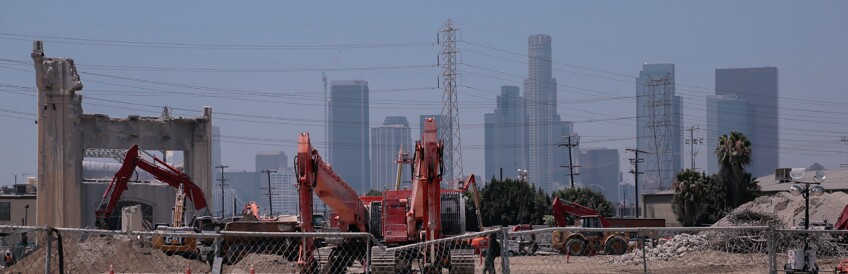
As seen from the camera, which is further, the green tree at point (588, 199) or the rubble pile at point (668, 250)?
the green tree at point (588, 199)

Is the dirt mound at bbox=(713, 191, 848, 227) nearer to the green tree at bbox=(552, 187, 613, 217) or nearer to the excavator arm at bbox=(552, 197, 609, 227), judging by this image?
the excavator arm at bbox=(552, 197, 609, 227)

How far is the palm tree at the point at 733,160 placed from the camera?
7112 cm

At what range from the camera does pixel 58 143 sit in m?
48.4

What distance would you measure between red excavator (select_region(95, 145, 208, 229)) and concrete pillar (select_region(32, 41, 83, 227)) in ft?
9.57

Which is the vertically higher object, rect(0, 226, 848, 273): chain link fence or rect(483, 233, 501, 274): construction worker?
rect(483, 233, 501, 274): construction worker

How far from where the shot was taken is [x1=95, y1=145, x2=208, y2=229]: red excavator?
44.3 meters

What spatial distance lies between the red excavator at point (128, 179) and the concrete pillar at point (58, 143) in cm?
292

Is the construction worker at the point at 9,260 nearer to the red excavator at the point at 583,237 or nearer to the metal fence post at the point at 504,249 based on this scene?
the metal fence post at the point at 504,249

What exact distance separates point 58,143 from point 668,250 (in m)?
24.5

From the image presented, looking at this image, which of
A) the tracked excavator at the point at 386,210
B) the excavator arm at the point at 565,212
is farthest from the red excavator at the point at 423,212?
the excavator arm at the point at 565,212

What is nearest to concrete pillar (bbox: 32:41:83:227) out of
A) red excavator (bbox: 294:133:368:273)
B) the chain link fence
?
the chain link fence

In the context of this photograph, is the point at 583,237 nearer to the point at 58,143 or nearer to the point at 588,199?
the point at 58,143

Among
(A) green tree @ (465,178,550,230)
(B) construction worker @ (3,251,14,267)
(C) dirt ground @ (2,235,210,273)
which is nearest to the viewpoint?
(B) construction worker @ (3,251,14,267)

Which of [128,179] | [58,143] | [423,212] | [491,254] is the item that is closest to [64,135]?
[58,143]
